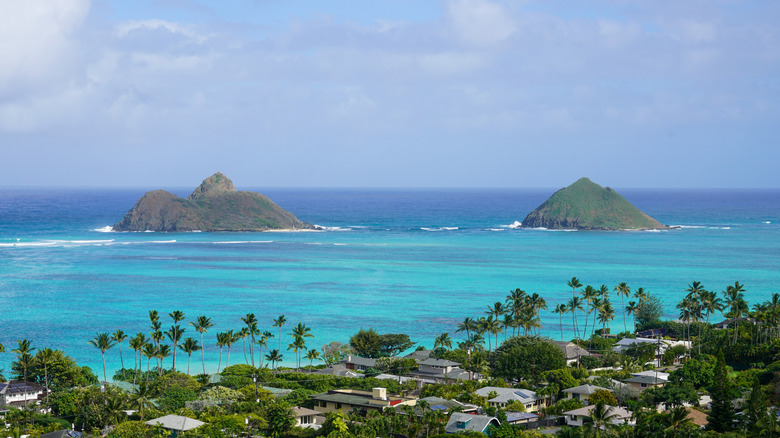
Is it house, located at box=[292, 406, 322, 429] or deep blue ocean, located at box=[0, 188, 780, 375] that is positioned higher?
deep blue ocean, located at box=[0, 188, 780, 375]

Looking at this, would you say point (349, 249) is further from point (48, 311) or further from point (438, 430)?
point (438, 430)

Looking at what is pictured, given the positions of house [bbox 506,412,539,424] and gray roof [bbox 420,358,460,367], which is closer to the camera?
house [bbox 506,412,539,424]

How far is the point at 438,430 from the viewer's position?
45375 millimetres

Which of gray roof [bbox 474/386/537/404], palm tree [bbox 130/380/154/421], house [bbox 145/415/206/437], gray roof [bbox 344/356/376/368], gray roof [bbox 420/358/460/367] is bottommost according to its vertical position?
gray roof [bbox 344/356/376/368]

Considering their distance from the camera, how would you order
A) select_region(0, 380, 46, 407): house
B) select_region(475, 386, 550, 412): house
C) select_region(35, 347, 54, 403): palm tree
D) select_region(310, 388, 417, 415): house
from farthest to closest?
1. select_region(35, 347, 54, 403): palm tree
2. select_region(0, 380, 46, 407): house
3. select_region(475, 386, 550, 412): house
4. select_region(310, 388, 417, 415): house

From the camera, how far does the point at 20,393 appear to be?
55.6 meters

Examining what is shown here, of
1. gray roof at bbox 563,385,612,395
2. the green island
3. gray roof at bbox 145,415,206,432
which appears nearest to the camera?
the green island

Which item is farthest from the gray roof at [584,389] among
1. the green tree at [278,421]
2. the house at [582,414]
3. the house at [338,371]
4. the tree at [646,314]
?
the tree at [646,314]

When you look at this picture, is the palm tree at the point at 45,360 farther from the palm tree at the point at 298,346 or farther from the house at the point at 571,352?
the house at the point at 571,352

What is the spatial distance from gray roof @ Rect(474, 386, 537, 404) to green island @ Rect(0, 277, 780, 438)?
0.29ft

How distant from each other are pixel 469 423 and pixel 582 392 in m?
11.6

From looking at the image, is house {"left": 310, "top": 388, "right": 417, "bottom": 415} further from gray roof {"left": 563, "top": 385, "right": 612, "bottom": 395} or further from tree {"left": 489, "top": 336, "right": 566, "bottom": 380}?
tree {"left": 489, "top": 336, "right": 566, "bottom": 380}

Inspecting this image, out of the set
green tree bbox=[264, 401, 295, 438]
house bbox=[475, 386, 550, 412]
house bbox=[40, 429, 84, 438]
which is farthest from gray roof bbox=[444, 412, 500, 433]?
house bbox=[40, 429, 84, 438]

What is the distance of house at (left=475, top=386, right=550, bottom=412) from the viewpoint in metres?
53.7
